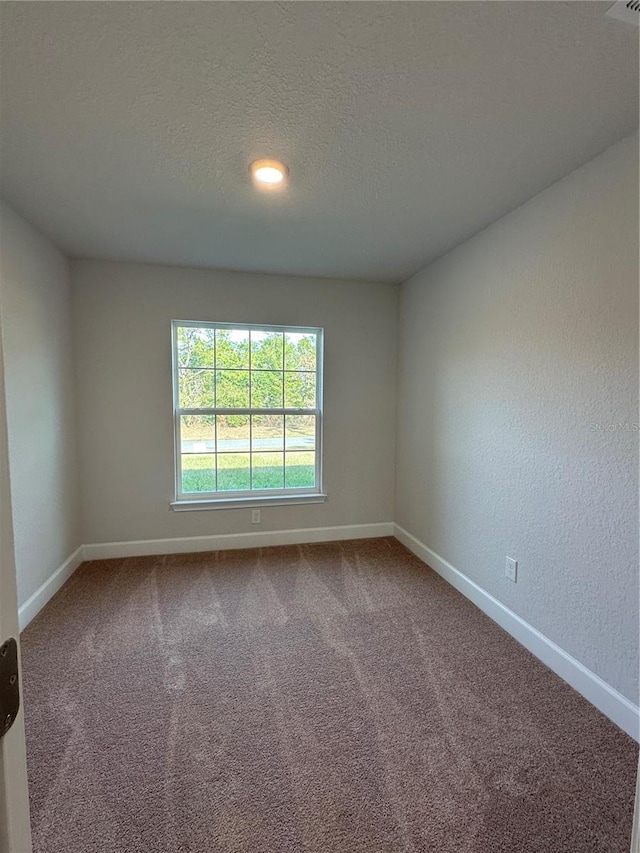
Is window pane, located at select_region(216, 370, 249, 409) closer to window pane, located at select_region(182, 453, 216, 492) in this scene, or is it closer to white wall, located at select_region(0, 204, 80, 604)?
window pane, located at select_region(182, 453, 216, 492)

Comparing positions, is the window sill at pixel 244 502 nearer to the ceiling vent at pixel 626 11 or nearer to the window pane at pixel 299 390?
the window pane at pixel 299 390

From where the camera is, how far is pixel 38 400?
244cm

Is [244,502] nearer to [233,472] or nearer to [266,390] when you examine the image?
[233,472]

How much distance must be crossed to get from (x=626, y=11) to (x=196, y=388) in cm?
301

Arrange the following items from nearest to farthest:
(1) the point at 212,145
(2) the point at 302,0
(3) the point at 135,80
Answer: (2) the point at 302,0 < (3) the point at 135,80 < (1) the point at 212,145

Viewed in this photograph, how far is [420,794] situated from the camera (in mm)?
1306

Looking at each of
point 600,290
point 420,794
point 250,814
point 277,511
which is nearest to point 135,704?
point 250,814

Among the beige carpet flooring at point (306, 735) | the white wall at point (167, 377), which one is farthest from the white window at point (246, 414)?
the beige carpet flooring at point (306, 735)

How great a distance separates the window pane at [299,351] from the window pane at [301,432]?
459 mm

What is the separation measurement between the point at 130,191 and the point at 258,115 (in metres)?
0.91

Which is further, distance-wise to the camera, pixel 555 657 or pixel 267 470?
pixel 267 470

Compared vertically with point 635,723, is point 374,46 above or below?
above

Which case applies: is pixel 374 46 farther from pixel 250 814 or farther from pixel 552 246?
pixel 250 814

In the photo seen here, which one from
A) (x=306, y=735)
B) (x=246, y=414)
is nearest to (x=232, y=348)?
(x=246, y=414)
